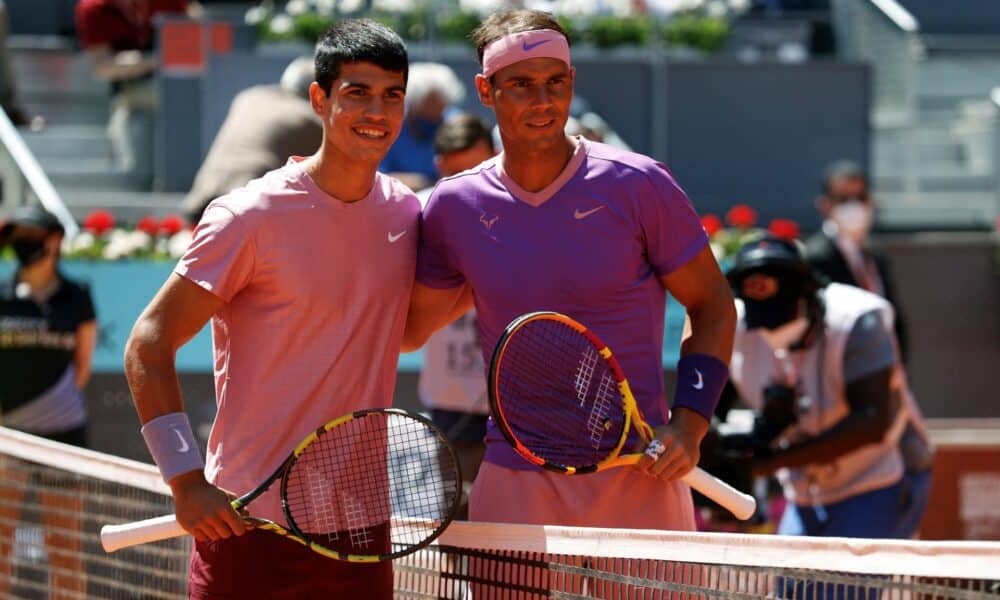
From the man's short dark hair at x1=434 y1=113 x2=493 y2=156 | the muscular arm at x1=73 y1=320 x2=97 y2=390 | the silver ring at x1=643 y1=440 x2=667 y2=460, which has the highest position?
the silver ring at x1=643 y1=440 x2=667 y2=460

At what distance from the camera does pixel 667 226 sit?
3.70 meters

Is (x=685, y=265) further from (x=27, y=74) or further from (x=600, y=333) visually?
(x=27, y=74)

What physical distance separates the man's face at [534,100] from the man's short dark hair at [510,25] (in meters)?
0.09

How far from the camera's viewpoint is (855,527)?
5645 mm

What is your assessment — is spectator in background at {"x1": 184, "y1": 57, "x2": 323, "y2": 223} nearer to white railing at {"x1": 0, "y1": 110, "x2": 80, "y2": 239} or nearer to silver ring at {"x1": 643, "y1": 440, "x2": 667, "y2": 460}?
silver ring at {"x1": 643, "y1": 440, "x2": 667, "y2": 460}

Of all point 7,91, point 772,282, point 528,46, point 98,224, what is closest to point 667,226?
point 528,46

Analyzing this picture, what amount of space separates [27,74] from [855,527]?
40.2 feet

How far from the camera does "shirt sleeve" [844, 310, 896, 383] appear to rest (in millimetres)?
5523

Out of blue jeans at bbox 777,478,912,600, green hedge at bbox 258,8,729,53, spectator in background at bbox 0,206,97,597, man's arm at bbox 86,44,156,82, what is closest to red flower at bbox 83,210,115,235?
spectator in background at bbox 0,206,97,597

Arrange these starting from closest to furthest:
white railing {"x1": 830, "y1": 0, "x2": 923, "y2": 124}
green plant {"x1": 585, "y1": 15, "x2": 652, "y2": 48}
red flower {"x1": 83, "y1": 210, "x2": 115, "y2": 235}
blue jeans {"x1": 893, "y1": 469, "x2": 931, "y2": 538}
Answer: blue jeans {"x1": 893, "y1": 469, "x2": 931, "y2": 538}
red flower {"x1": 83, "y1": 210, "x2": 115, "y2": 235}
green plant {"x1": 585, "y1": 15, "x2": 652, "y2": 48}
white railing {"x1": 830, "y1": 0, "x2": 923, "y2": 124}

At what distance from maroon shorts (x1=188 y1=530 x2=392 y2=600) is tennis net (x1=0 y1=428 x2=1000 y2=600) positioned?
281mm

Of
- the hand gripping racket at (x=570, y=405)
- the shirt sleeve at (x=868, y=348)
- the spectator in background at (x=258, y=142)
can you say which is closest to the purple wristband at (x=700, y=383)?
the hand gripping racket at (x=570, y=405)

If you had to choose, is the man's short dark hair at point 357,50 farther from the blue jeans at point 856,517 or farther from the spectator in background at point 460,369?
the blue jeans at point 856,517

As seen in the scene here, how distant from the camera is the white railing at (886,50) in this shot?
48.2 ft
